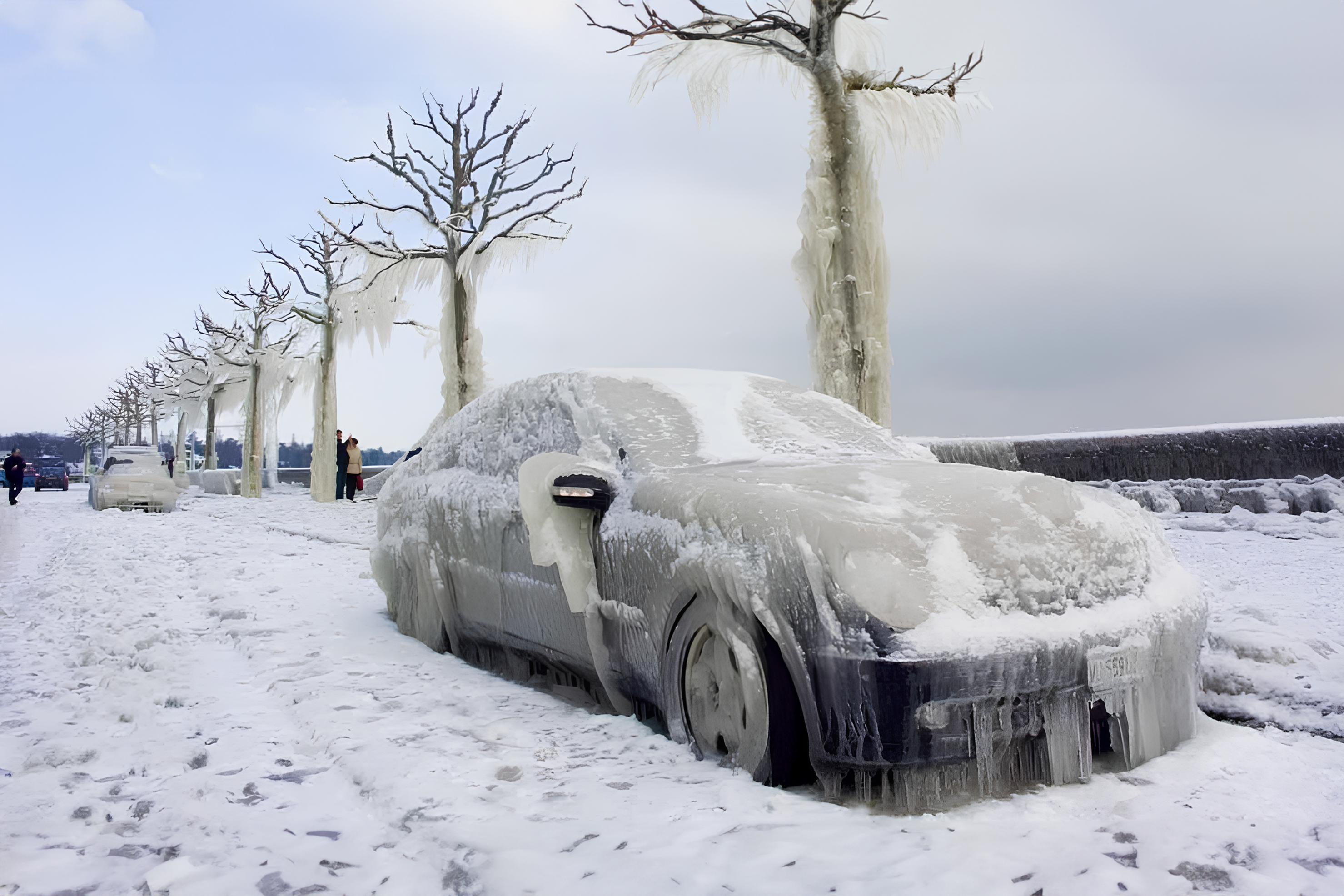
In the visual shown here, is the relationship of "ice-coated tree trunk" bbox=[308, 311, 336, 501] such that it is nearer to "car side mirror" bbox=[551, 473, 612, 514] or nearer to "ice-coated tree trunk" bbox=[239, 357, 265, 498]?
"ice-coated tree trunk" bbox=[239, 357, 265, 498]

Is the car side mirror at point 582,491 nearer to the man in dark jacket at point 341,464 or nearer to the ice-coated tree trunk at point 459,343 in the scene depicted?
the ice-coated tree trunk at point 459,343

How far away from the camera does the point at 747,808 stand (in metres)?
2.70

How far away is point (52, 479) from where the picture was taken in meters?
46.0

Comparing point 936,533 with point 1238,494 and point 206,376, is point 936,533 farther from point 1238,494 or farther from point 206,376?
point 206,376

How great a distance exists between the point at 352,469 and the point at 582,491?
2148cm

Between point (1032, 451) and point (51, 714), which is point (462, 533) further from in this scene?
point (1032, 451)

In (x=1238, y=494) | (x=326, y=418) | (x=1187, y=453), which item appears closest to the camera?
(x=1238, y=494)

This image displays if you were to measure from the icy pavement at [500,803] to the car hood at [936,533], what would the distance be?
60 cm

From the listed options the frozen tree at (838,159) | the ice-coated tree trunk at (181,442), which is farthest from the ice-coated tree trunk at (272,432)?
the frozen tree at (838,159)

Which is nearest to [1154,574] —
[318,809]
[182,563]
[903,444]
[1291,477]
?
[903,444]

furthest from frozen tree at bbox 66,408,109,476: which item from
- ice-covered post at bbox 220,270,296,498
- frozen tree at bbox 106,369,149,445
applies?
ice-covered post at bbox 220,270,296,498

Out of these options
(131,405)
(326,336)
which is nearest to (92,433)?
(131,405)

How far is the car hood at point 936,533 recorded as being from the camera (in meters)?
2.68

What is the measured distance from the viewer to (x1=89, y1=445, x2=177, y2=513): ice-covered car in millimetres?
21688
